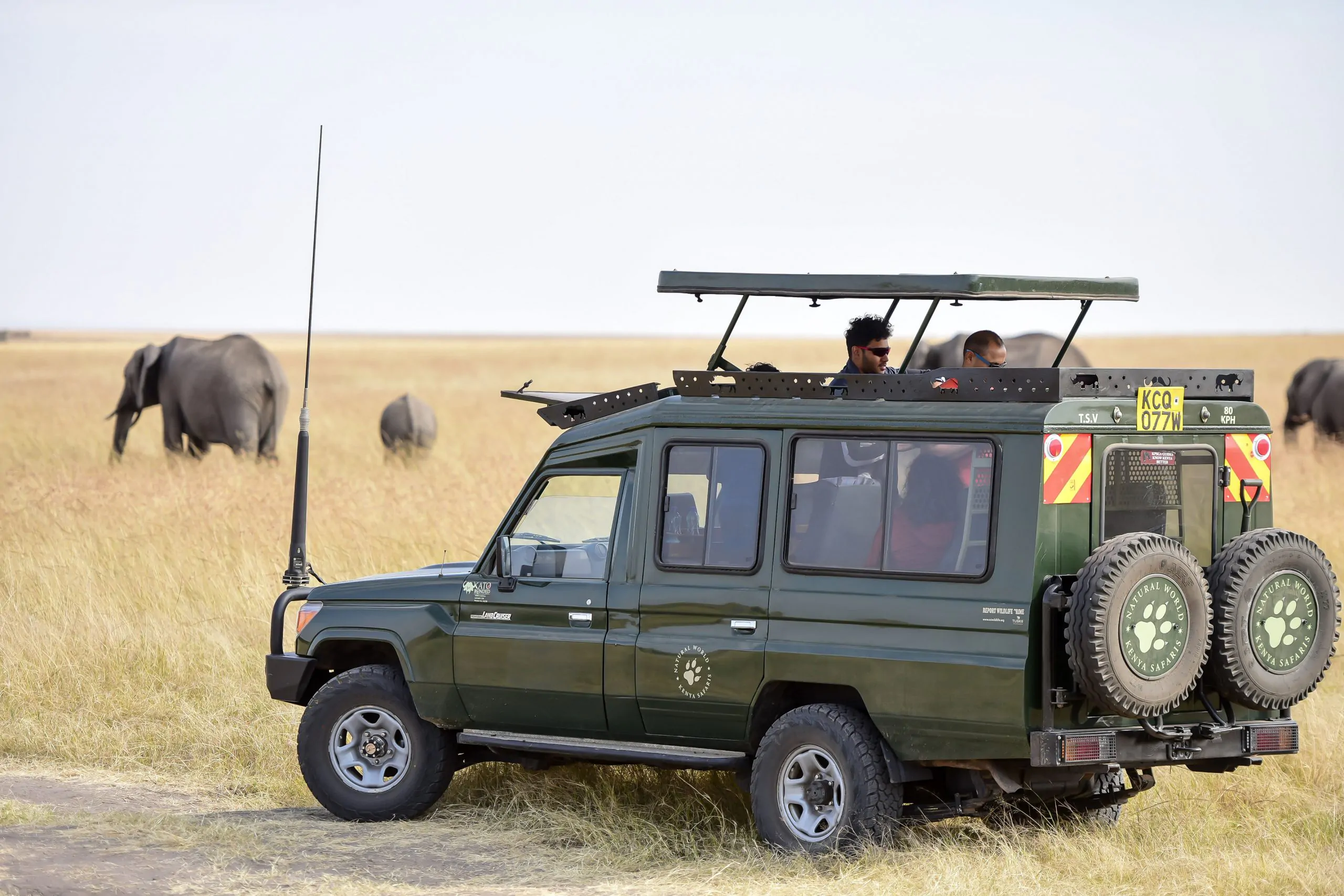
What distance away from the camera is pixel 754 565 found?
837 centimetres

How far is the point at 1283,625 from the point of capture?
26.2 ft

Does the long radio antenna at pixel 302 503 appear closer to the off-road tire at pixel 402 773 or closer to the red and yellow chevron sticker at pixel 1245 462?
the off-road tire at pixel 402 773

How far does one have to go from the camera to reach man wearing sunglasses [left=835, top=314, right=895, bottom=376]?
32.3ft

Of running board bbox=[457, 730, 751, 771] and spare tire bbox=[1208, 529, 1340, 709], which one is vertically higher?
spare tire bbox=[1208, 529, 1340, 709]

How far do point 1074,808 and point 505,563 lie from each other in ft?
9.31

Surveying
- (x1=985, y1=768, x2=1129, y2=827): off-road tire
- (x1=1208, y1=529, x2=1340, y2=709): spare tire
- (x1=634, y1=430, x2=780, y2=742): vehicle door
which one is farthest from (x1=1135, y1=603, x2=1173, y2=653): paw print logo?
(x1=634, y1=430, x2=780, y2=742): vehicle door

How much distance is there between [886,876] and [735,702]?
1.06m

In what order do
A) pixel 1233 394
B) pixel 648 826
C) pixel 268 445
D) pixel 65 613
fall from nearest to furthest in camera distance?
pixel 1233 394
pixel 648 826
pixel 65 613
pixel 268 445

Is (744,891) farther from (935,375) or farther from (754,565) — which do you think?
(935,375)

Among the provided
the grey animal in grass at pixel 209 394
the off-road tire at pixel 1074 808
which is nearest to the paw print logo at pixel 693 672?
the off-road tire at pixel 1074 808

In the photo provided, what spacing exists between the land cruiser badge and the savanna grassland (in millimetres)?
705

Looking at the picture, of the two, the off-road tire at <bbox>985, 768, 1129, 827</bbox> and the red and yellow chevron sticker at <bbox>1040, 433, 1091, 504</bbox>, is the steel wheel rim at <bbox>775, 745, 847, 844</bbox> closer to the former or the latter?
the off-road tire at <bbox>985, 768, 1129, 827</bbox>

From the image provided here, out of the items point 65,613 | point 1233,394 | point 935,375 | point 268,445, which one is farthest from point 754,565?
point 268,445

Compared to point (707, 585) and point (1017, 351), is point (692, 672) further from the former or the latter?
point (1017, 351)
